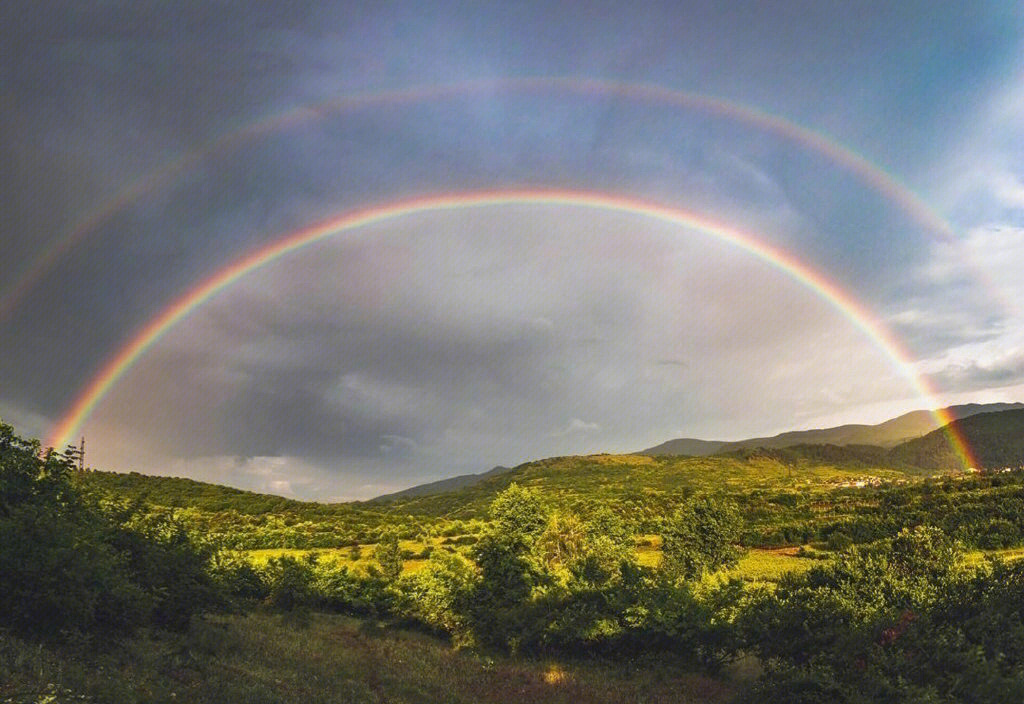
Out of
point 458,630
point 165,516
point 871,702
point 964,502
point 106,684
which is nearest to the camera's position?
point 106,684

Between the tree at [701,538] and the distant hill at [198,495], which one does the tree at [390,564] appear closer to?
the tree at [701,538]

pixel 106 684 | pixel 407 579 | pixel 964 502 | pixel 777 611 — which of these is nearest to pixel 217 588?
pixel 106 684

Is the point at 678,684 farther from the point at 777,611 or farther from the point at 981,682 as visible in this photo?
the point at 981,682

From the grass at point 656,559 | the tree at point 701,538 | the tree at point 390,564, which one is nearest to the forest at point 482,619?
the tree at point 390,564

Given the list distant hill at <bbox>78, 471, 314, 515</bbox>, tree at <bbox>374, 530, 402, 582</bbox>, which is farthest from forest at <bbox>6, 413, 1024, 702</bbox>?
distant hill at <bbox>78, 471, 314, 515</bbox>

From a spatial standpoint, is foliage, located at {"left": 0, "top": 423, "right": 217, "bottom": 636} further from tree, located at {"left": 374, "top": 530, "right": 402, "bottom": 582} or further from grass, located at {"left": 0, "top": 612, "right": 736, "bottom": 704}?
tree, located at {"left": 374, "top": 530, "right": 402, "bottom": 582}

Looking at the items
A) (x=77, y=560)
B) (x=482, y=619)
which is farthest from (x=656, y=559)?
(x=77, y=560)
